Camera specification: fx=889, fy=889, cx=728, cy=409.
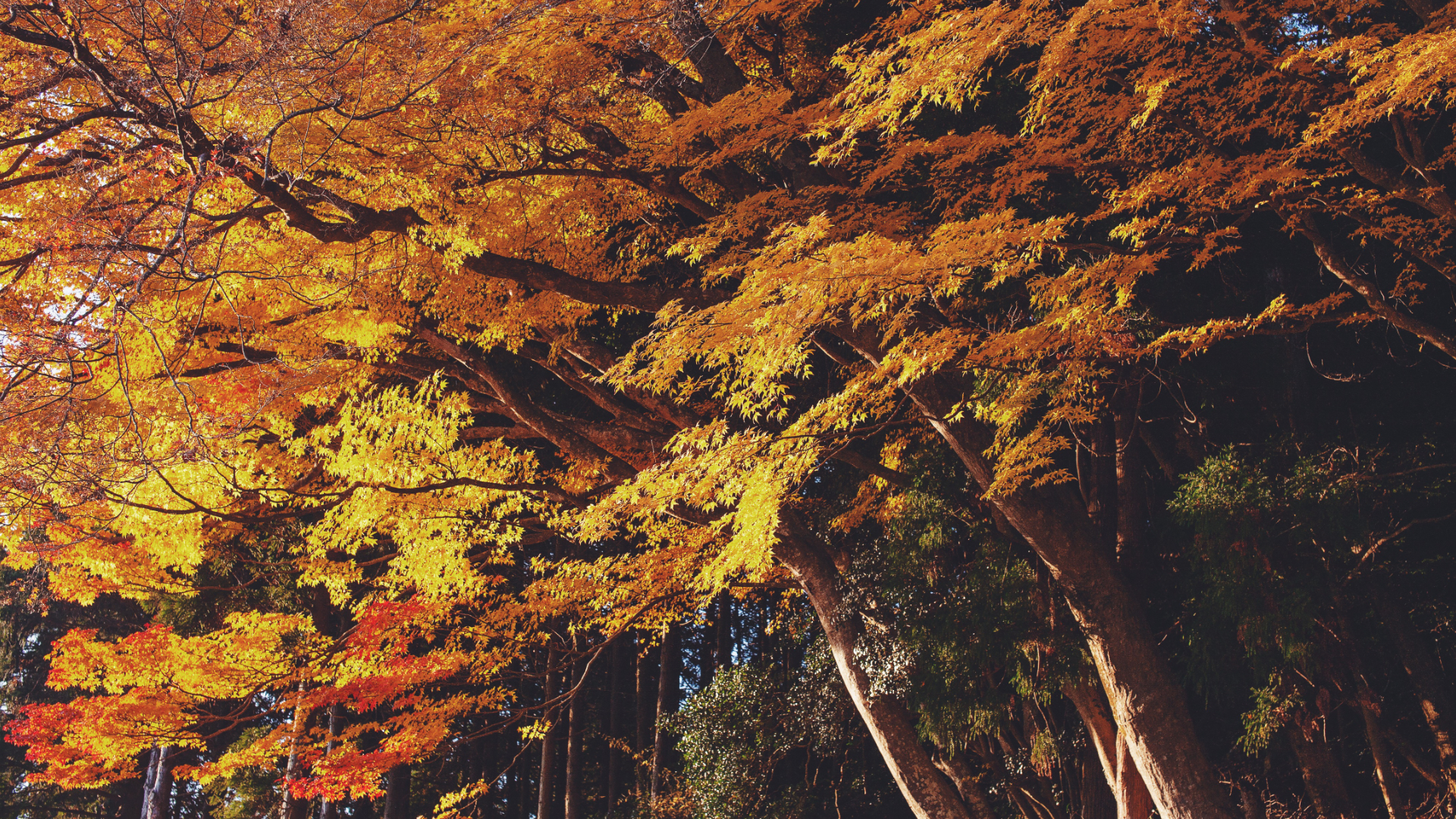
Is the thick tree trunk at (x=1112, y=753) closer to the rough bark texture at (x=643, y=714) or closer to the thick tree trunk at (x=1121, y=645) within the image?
the thick tree trunk at (x=1121, y=645)

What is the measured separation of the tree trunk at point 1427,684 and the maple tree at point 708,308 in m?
0.04

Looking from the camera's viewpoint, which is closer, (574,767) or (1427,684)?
(1427,684)

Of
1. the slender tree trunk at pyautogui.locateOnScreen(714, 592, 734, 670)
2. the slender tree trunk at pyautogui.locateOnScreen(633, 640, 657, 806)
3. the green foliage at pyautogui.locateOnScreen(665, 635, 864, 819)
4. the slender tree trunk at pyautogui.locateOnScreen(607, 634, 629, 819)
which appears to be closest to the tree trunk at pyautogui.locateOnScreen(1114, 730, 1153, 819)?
the green foliage at pyautogui.locateOnScreen(665, 635, 864, 819)

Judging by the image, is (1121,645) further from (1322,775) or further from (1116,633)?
(1322,775)

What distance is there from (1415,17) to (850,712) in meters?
7.09

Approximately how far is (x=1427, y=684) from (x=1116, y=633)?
2.47m

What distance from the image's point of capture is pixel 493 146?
607cm

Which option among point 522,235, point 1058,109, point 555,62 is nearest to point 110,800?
point 522,235

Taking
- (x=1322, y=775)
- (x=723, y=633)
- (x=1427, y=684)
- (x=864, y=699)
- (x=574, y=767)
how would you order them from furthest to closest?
(x=723, y=633)
(x=574, y=767)
(x=864, y=699)
(x=1322, y=775)
(x=1427, y=684)

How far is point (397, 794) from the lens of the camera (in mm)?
13062

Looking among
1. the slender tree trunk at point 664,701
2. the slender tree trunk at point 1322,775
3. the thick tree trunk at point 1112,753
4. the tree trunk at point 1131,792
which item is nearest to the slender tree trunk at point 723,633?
the slender tree trunk at point 664,701

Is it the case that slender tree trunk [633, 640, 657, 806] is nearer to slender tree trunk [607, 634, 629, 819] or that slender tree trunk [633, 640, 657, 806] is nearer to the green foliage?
slender tree trunk [607, 634, 629, 819]

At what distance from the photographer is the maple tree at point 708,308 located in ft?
14.5

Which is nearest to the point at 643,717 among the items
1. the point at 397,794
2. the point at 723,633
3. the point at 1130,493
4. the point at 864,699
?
the point at 723,633
